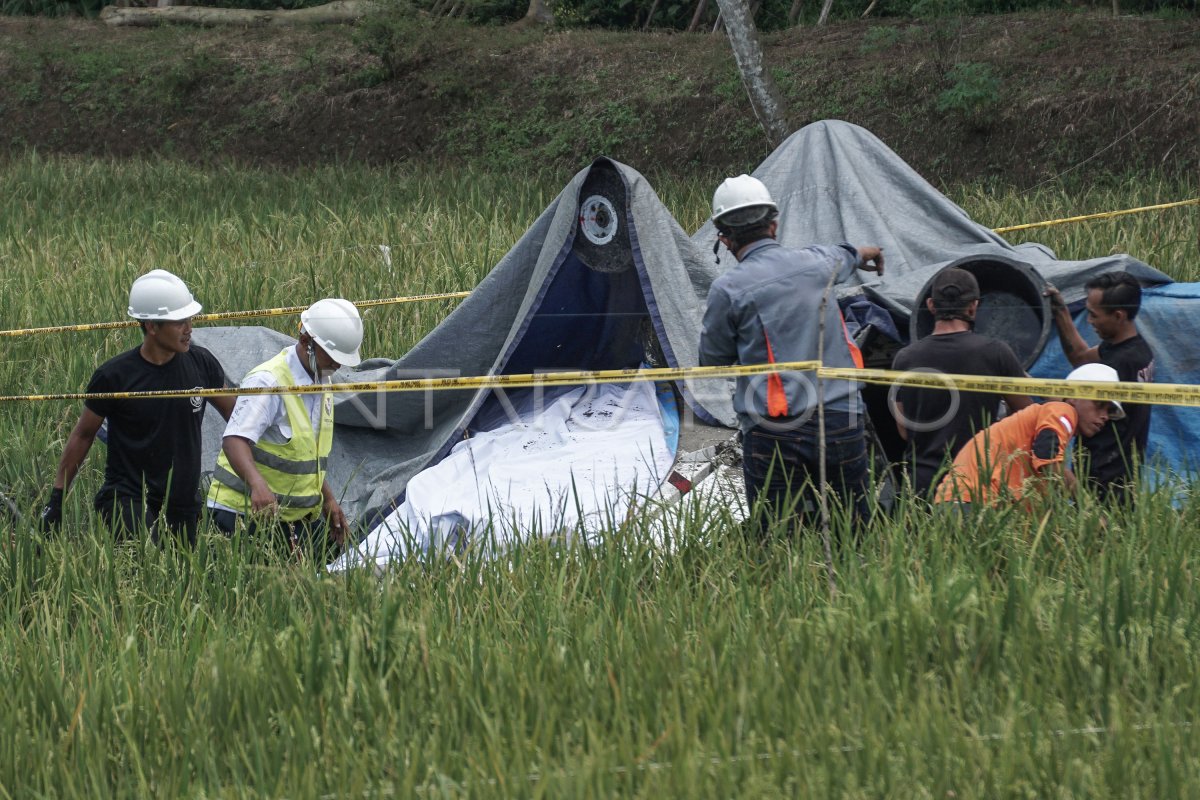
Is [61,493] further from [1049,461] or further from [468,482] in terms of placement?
[1049,461]

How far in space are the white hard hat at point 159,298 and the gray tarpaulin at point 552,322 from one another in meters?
1.22

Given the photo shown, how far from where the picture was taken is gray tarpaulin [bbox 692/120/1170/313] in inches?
269

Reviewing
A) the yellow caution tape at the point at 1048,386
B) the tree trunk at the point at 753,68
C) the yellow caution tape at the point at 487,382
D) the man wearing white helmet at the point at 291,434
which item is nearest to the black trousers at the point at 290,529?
the man wearing white helmet at the point at 291,434

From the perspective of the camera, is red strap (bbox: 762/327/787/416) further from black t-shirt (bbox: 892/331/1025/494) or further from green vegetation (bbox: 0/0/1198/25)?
green vegetation (bbox: 0/0/1198/25)

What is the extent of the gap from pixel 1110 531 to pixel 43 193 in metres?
11.5

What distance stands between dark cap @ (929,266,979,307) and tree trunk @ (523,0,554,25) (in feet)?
48.9

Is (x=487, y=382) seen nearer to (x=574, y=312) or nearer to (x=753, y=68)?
(x=574, y=312)

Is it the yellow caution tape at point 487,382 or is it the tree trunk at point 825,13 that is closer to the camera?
the yellow caution tape at point 487,382

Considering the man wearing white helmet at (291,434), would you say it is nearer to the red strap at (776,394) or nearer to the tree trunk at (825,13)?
the red strap at (776,394)

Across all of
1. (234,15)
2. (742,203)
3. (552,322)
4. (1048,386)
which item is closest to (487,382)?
(742,203)

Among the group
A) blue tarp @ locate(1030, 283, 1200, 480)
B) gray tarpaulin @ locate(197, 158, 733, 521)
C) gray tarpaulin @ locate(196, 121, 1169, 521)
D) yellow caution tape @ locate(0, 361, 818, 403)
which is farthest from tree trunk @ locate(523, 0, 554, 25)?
yellow caution tape @ locate(0, 361, 818, 403)

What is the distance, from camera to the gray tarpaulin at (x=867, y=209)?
22.4 ft

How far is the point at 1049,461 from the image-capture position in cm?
456

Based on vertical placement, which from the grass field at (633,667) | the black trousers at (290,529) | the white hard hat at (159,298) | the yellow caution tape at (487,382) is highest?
the white hard hat at (159,298)
